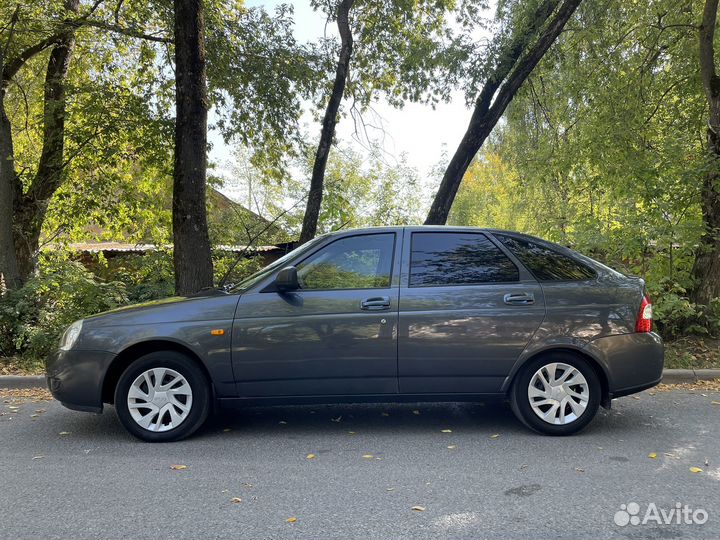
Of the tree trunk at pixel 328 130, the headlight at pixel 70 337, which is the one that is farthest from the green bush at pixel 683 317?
the headlight at pixel 70 337

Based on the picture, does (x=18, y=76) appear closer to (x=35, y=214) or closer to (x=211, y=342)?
(x=35, y=214)

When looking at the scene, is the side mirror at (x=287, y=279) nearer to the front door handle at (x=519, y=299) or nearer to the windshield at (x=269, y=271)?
the windshield at (x=269, y=271)

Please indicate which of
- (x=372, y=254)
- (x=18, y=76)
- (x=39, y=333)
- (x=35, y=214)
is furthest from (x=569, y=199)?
(x=18, y=76)

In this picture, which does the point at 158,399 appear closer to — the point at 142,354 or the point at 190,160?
the point at 142,354

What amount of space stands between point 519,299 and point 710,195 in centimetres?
510

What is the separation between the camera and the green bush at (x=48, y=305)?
7.94m

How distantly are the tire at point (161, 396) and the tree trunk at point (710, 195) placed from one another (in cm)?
690

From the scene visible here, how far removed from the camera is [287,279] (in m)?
4.64

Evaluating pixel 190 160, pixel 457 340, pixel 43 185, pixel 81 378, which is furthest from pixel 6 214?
pixel 457 340

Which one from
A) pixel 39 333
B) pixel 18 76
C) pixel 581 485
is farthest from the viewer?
pixel 18 76

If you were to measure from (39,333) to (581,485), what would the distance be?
278 inches

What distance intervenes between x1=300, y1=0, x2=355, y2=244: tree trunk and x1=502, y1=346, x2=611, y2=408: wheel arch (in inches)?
259

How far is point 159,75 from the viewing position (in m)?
12.2

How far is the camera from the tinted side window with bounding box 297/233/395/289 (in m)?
4.85
